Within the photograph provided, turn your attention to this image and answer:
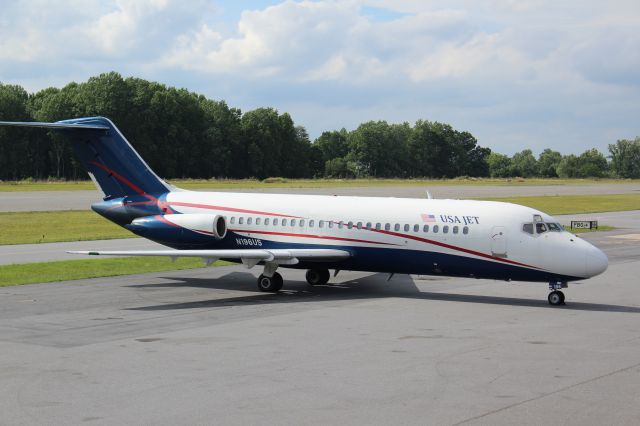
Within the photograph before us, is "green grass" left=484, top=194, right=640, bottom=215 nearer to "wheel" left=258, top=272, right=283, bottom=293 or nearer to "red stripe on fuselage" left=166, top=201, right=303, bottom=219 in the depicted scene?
"red stripe on fuselage" left=166, top=201, right=303, bottom=219

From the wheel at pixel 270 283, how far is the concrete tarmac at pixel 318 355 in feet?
2.39

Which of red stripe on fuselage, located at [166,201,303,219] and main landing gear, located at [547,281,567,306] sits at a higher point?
red stripe on fuselage, located at [166,201,303,219]

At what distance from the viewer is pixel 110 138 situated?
29.1 metres

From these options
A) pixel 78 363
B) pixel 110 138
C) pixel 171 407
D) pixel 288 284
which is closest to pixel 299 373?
pixel 171 407

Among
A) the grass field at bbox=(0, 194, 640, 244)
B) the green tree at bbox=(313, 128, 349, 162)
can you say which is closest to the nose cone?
the grass field at bbox=(0, 194, 640, 244)

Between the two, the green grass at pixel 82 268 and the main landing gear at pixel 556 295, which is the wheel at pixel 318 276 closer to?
the green grass at pixel 82 268

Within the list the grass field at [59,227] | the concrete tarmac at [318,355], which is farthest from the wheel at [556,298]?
the grass field at [59,227]

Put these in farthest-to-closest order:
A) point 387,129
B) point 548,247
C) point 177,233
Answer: point 387,129, point 177,233, point 548,247

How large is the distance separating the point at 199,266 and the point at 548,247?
14484 mm

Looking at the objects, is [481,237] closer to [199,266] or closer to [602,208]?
[199,266]

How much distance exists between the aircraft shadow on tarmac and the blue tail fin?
3.39 metres

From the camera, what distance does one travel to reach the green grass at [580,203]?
243ft

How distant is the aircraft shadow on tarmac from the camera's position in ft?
75.6

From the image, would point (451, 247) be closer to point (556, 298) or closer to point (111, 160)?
point (556, 298)
